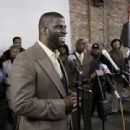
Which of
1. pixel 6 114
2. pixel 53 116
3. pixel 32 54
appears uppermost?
pixel 32 54

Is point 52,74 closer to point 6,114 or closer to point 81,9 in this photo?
point 6,114

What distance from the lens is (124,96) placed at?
10648 millimetres

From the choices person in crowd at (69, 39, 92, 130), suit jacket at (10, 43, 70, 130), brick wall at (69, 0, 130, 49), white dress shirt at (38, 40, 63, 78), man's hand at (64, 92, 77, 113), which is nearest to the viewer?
suit jacket at (10, 43, 70, 130)

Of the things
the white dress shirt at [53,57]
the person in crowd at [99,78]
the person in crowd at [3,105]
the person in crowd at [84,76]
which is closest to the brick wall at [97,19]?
the person in crowd at [99,78]

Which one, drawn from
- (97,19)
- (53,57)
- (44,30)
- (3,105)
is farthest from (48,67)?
(97,19)

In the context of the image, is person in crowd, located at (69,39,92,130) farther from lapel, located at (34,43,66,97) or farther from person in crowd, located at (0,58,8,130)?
lapel, located at (34,43,66,97)

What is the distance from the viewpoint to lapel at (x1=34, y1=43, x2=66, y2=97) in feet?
10.3

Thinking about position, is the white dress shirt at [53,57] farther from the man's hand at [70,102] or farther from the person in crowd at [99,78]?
the person in crowd at [99,78]

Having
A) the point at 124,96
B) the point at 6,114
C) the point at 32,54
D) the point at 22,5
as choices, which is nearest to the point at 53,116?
the point at 32,54

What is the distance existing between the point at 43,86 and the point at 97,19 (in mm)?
9236

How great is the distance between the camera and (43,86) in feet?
10.2

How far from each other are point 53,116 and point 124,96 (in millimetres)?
7755

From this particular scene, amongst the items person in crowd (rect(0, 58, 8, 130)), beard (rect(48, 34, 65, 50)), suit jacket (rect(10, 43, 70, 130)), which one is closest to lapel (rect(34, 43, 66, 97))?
suit jacket (rect(10, 43, 70, 130))

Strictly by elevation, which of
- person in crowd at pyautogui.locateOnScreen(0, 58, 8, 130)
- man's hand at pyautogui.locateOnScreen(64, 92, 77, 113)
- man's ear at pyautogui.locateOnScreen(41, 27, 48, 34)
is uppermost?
man's ear at pyautogui.locateOnScreen(41, 27, 48, 34)
